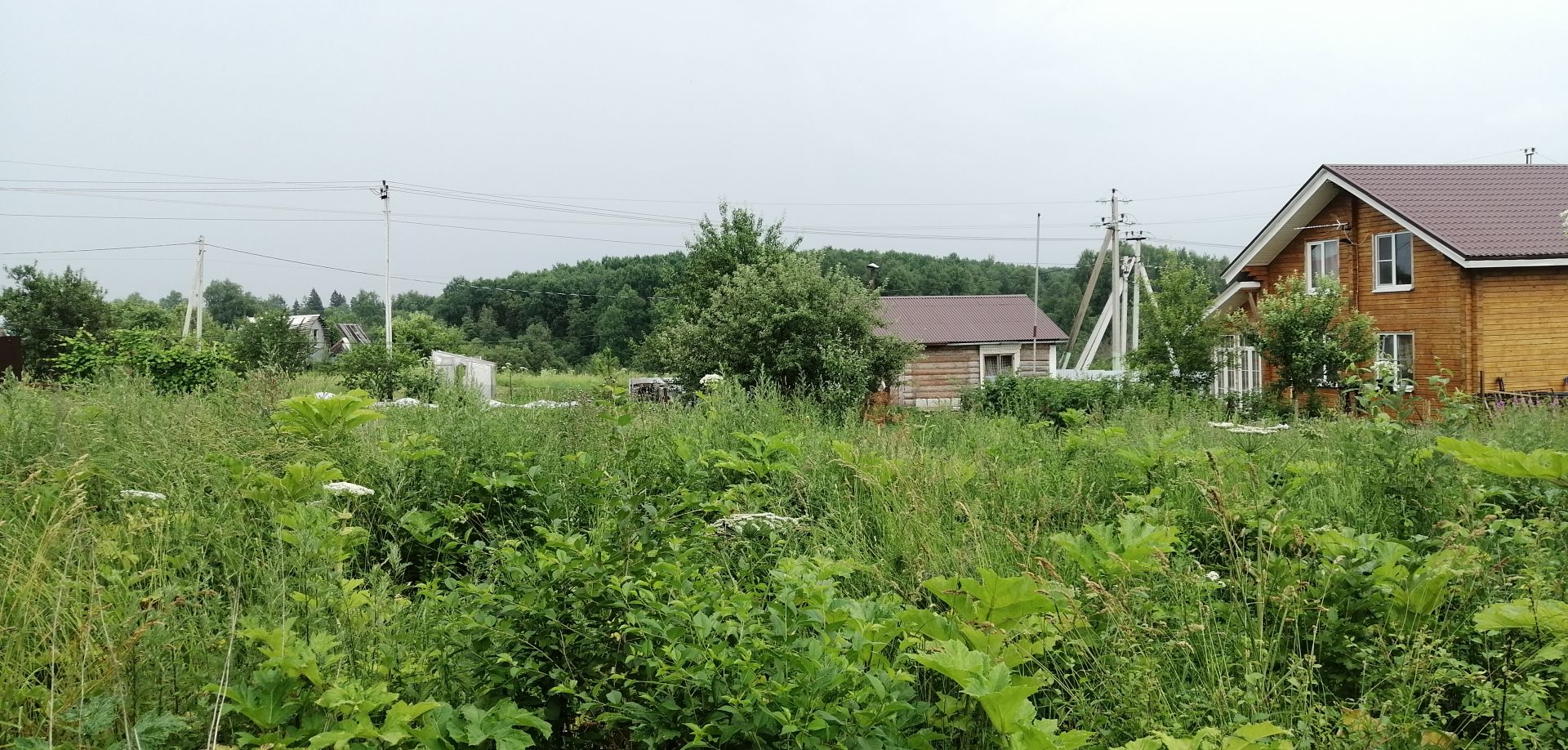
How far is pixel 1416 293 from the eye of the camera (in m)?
18.7

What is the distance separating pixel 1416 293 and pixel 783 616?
20.4 meters

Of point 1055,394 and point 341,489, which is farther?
point 1055,394

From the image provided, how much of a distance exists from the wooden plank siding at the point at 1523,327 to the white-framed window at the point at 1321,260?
2.95 metres

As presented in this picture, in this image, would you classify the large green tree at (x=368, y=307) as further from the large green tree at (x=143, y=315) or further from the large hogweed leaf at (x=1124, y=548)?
the large hogweed leaf at (x=1124, y=548)

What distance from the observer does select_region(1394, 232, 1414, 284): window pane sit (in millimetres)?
18969

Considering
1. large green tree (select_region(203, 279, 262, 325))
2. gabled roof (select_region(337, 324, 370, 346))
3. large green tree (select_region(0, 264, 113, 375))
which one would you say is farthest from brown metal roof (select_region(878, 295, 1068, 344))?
large green tree (select_region(203, 279, 262, 325))

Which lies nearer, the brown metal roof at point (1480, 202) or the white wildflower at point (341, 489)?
the white wildflower at point (341, 489)

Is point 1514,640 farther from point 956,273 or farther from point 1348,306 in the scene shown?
point 956,273

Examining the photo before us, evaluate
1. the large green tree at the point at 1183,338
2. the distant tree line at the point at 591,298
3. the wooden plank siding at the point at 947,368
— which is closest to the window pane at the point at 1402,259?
the large green tree at the point at 1183,338

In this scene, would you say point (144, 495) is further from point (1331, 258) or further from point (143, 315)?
point (143, 315)

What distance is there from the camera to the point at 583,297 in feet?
231

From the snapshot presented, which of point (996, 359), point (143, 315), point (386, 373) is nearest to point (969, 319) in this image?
point (996, 359)

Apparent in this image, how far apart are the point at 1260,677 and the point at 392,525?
3.94 meters

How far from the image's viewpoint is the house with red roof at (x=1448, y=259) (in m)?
17.6
